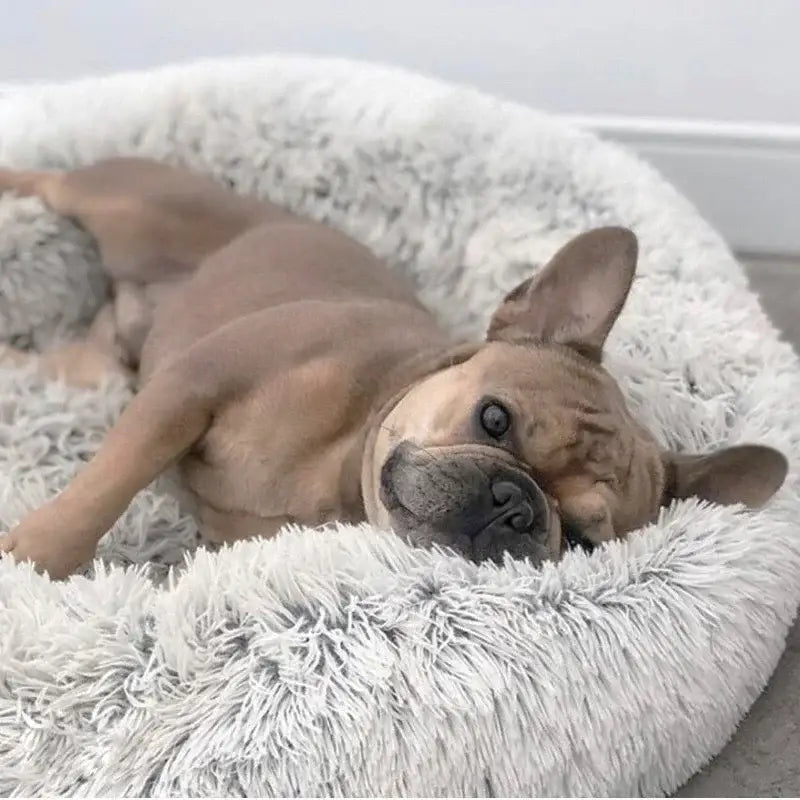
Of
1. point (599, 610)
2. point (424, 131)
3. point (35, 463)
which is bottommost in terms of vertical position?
point (35, 463)

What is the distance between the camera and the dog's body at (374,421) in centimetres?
170

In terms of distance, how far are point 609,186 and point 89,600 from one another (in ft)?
4.75

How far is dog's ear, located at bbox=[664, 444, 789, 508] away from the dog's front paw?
3.03 ft

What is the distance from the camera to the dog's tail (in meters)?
2.52

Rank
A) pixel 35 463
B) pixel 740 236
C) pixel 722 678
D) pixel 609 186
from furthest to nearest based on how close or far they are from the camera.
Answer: pixel 740 236, pixel 609 186, pixel 35 463, pixel 722 678

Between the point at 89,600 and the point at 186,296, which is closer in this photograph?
the point at 89,600

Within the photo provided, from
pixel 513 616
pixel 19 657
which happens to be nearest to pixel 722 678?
pixel 513 616

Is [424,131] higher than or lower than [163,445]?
higher

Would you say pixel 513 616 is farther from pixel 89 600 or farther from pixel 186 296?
pixel 186 296

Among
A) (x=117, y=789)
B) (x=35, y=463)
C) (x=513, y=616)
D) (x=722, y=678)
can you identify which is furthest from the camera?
(x=35, y=463)

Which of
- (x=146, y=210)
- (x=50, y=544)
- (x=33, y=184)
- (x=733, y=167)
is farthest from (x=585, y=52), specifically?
(x=50, y=544)

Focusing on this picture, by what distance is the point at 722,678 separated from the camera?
5.65 feet

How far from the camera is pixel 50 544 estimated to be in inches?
70.9

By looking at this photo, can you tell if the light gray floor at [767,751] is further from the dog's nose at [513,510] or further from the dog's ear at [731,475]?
the dog's nose at [513,510]
